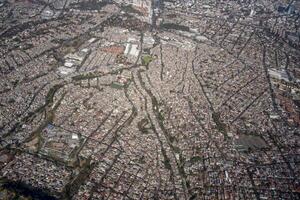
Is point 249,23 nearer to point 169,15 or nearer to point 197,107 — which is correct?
point 169,15

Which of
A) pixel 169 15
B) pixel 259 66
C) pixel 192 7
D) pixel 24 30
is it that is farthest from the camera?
pixel 192 7

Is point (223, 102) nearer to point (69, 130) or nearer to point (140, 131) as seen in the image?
point (140, 131)

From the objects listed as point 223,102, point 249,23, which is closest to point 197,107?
point 223,102

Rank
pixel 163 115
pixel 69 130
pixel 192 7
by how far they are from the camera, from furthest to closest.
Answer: pixel 192 7 < pixel 163 115 < pixel 69 130

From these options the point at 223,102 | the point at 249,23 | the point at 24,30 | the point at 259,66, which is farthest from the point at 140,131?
the point at 249,23

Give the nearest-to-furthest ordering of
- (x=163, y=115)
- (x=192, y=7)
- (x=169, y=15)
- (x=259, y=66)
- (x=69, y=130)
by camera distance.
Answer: (x=69, y=130) < (x=163, y=115) < (x=259, y=66) < (x=169, y=15) < (x=192, y=7)

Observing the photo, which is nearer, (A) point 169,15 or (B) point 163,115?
(B) point 163,115
